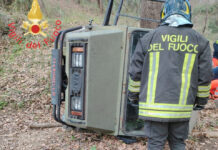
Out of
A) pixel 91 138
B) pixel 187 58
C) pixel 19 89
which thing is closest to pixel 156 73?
pixel 187 58

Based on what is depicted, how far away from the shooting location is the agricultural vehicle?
98.8 inches

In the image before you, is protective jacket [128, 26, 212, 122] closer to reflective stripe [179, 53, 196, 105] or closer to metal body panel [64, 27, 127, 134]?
reflective stripe [179, 53, 196, 105]

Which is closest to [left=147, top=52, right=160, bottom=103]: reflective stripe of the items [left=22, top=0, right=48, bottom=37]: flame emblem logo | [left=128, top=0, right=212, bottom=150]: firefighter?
[left=128, top=0, right=212, bottom=150]: firefighter

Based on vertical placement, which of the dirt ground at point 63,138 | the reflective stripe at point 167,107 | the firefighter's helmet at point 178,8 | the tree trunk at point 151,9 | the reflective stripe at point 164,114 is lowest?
Answer: the dirt ground at point 63,138

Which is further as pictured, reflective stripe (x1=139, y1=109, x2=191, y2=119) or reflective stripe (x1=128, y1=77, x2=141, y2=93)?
reflective stripe (x1=128, y1=77, x2=141, y2=93)

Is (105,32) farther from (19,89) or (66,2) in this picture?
(66,2)

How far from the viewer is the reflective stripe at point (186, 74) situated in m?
1.97

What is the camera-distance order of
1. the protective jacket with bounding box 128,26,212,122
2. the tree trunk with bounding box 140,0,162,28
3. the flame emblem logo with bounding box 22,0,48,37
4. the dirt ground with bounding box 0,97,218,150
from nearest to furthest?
the protective jacket with bounding box 128,26,212,122 → the dirt ground with bounding box 0,97,218,150 → the tree trunk with bounding box 140,0,162,28 → the flame emblem logo with bounding box 22,0,48,37

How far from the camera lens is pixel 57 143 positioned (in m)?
3.07

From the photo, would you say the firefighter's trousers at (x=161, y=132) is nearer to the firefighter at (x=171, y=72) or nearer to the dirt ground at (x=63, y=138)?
the firefighter at (x=171, y=72)

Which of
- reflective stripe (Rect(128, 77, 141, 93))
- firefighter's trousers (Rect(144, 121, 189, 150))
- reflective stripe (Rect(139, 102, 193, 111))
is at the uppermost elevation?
reflective stripe (Rect(128, 77, 141, 93))

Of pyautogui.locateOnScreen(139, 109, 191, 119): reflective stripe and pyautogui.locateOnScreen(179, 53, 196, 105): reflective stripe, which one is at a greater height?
pyautogui.locateOnScreen(179, 53, 196, 105): reflective stripe

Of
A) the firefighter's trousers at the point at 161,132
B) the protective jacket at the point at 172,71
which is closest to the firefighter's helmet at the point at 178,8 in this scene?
the protective jacket at the point at 172,71

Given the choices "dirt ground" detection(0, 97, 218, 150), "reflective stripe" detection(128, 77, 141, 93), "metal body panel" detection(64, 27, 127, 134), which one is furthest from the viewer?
"dirt ground" detection(0, 97, 218, 150)
